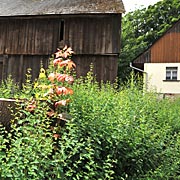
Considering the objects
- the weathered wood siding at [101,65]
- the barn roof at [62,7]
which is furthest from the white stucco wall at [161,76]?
the barn roof at [62,7]

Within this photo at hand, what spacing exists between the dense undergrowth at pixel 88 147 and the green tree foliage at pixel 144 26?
30.3 metres

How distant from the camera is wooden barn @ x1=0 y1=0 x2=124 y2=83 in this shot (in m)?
14.1

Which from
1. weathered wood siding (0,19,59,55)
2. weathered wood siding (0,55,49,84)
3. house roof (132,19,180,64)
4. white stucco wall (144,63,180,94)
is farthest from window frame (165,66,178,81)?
weathered wood siding (0,55,49,84)

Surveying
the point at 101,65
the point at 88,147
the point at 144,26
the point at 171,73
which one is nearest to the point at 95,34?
the point at 101,65

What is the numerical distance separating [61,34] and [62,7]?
132 centimetres

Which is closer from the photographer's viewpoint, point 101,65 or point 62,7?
point 101,65

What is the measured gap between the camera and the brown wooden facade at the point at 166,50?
68.6 feet

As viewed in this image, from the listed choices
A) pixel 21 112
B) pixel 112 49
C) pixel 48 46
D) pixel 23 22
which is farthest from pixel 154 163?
pixel 23 22

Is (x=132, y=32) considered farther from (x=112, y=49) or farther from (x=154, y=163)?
(x=154, y=163)

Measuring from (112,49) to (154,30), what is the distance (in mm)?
27869

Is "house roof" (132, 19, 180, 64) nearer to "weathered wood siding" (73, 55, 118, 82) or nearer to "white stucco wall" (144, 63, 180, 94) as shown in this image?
"white stucco wall" (144, 63, 180, 94)

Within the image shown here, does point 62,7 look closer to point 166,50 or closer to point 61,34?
point 61,34

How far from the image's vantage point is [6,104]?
3.25 m

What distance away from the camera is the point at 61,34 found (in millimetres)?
15055
